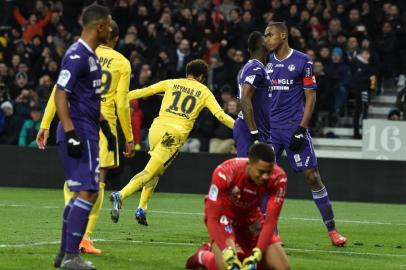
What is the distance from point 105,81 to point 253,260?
3.71 meters

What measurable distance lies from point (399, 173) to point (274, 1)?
6.81 metres

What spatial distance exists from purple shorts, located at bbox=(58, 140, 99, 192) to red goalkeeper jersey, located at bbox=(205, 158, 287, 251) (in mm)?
1095

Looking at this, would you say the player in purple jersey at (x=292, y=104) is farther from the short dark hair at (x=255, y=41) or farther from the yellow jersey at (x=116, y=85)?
the yellow jersey at (x=116, y=85)

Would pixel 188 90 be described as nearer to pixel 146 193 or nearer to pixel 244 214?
pixel 146 193

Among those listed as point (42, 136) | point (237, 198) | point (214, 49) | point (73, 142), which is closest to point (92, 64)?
point (73, 142)

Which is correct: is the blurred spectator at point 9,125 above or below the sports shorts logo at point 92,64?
below

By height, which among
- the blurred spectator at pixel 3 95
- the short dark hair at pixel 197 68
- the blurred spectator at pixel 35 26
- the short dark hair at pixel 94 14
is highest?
the short dark hair at pixel 94 14

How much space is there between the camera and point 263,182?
354 inches

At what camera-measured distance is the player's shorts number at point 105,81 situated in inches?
460

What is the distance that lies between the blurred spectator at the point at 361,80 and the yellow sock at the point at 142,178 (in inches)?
408

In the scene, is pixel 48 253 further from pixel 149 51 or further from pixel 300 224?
pixel 149 51

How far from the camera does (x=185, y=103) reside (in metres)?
15.1

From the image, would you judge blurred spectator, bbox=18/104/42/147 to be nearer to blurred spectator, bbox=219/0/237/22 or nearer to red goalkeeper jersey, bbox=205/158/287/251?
blurred spectator, bbox=219/0/237/22

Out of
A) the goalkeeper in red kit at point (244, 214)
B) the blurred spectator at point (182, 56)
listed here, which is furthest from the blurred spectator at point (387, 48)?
the goalkeeper in red kit at point (244, 214)
